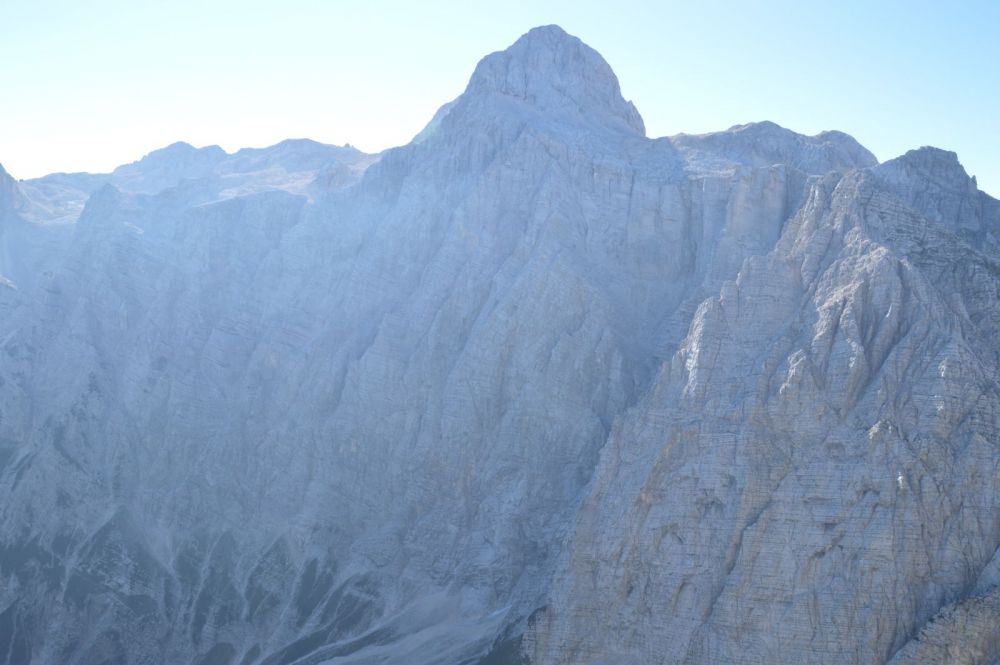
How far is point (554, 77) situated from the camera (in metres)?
160

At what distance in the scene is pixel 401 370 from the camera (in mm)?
132625

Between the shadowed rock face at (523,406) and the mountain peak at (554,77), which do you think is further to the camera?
the mountain peak at (554,77)

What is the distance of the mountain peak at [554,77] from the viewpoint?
517 ft

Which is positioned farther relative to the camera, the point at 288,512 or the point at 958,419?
the point at 288,512

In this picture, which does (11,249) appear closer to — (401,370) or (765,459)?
(401,370)

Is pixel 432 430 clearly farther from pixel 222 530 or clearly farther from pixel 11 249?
pixel 11 249

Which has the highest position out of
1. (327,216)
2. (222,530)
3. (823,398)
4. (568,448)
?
(327,216)

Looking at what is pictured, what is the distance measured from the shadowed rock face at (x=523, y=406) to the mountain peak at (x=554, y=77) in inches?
18.6

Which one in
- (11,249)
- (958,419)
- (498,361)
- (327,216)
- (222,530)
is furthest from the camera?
(11,249)

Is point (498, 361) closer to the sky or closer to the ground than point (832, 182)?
closer to the ground

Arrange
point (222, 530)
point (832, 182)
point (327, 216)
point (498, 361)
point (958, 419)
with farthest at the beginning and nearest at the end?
1. point (327, 216)
2. point (222, 530)
3. point (498, 361)
4. point (832, 182)
5. point (958, 419)

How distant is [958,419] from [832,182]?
30072 mm

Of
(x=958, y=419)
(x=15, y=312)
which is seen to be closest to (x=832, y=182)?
(x=958, y=419)

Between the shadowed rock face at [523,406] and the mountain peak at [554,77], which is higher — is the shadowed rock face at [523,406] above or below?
below
